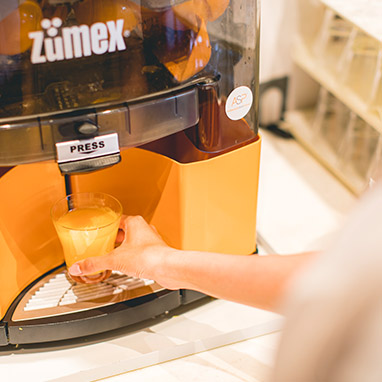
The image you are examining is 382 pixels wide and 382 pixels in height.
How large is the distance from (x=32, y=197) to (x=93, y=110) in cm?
16

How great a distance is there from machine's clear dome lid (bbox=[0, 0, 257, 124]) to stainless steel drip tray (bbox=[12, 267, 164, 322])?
9.4 inches

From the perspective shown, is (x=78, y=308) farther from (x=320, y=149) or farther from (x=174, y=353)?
(x=320, y=149)

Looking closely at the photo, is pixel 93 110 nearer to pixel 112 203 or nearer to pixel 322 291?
pixel 112 203

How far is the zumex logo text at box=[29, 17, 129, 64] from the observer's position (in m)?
0.50

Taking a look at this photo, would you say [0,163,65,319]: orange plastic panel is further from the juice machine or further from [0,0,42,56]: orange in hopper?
[0,0,42,56]: orange in hopper

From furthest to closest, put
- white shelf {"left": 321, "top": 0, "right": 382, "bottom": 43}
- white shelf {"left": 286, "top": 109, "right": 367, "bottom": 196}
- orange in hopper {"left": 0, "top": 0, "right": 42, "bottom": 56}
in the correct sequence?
white shelf {"left": 286, "top": 109, "right": 367, "bottom": 196} < white shelf {"left": 321, "top": 0, "right": 382, "bottom": 43} < orange in hopper {"left": 0, "top": 0, "right": 42, "bottom": 56}

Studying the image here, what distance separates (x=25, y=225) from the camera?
0.66 metres

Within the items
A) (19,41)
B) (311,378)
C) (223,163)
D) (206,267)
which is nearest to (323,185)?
(223,163)

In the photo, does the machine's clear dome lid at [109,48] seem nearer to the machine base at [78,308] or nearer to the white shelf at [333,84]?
the machine base at [78,308]

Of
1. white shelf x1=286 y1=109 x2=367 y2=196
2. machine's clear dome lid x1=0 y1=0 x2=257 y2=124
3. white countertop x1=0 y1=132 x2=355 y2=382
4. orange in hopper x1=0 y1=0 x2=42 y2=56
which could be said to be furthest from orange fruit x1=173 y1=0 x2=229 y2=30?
white shelf x1=286 y1=109 x2=367 y2=196

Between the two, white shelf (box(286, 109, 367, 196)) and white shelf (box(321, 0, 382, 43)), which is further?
white shelf (box(286, 109, 367, 196))

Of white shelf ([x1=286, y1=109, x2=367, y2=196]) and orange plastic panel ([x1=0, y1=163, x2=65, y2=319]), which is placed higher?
orange plastic panel ([x1=0, y1=163, x2=65, y2=319])

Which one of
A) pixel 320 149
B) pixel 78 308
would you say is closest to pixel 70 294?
pixel 78 308

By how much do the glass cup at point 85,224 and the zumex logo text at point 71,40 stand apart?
20cm
